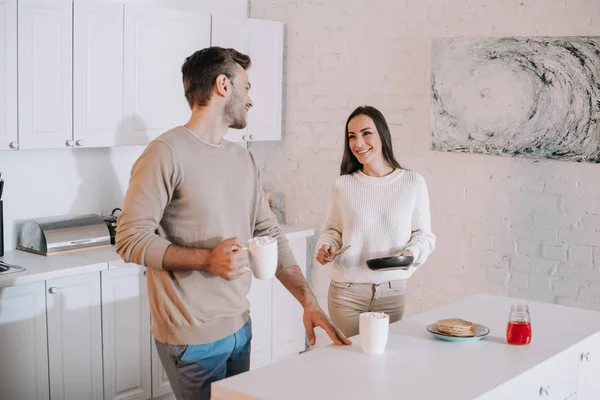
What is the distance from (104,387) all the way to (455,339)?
79.0 inches

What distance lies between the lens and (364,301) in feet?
10.4

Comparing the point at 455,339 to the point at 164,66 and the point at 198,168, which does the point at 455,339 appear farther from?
→ the point at 164,66

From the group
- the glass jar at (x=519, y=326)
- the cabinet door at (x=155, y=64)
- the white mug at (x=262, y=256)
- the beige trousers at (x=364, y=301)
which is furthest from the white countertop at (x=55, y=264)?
the glass jar at (x=519, y=326)

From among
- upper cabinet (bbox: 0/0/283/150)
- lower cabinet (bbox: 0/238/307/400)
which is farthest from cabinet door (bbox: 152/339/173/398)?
upper cabinet (bbox: 0/0/283/150)

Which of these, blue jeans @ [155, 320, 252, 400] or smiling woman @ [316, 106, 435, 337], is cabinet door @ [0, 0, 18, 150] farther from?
blue jeans @ [155, 320, 252, 400]

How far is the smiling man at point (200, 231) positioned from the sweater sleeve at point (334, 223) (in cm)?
77

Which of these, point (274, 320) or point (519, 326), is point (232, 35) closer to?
point (274, 320)

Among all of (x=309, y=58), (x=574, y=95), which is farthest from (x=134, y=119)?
(x=574, y=95)

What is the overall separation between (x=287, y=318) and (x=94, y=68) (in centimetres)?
186

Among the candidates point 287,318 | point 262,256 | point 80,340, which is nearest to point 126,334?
point 80,340

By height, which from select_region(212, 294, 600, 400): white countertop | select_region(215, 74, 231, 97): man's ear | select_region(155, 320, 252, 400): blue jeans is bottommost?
select_region(155, 320, 252, 400): blue jeans

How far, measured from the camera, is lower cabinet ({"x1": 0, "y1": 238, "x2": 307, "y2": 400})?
11.4ft

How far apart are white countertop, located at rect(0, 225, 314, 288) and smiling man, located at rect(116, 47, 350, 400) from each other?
48.8 inches

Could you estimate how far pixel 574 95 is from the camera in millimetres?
3717
